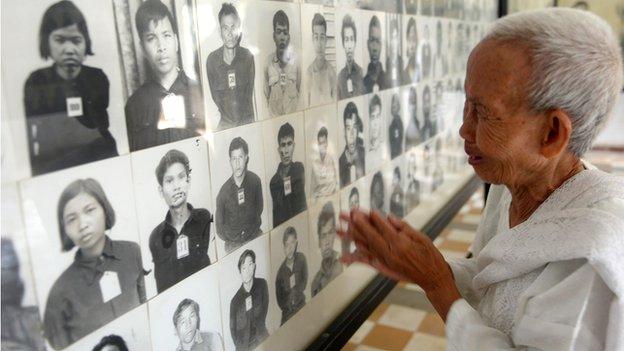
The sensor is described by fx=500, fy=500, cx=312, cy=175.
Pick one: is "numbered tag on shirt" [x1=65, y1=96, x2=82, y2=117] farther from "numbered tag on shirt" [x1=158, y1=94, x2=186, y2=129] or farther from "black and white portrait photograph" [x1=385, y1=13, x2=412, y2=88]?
"black and white portrait photograph" [x1=385, y1=13, x2=412, y2=88]

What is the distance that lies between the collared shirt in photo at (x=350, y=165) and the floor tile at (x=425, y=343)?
0.44 meters

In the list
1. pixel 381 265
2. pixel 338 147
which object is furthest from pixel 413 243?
pixel 338 147

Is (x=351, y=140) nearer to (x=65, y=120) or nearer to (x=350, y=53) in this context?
(x=350, y=53)

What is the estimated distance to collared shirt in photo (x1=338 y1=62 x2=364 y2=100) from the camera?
1122mm

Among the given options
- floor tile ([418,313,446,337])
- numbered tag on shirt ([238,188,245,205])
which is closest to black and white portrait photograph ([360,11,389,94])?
numbered tag on shirt ([238,188,245,205])

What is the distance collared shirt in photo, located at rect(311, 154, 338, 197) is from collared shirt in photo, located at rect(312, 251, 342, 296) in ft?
0.53

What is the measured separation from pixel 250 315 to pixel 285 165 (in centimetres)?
28

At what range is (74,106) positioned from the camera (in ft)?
1.77

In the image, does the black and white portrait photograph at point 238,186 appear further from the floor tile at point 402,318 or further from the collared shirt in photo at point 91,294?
the floor tile at point 402,318

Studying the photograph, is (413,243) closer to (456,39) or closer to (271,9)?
(271,9)

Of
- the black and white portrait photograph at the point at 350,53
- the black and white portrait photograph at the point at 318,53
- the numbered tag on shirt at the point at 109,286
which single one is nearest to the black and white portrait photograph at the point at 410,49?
the black and white portrait photograph at the point at 350,53

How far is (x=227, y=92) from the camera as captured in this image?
766 millimetres

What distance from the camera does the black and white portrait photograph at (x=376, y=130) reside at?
50.3 inches

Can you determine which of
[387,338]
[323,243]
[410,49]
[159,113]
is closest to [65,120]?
[159,113]
